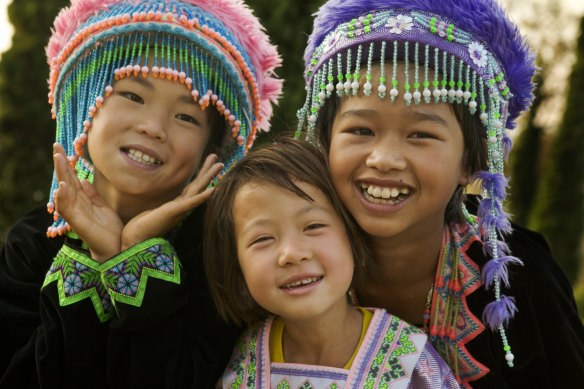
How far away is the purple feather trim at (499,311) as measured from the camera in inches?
75.5

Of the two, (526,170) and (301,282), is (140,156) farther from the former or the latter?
(526,170)

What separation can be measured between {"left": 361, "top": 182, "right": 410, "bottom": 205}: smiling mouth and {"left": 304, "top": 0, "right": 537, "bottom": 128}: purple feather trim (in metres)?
0.57

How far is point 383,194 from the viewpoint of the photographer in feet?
6.15

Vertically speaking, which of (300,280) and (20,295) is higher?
(300,280)

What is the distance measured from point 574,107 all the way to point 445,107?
8.60 metres

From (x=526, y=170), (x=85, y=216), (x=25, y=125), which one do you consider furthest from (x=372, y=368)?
(x=526, y=170)

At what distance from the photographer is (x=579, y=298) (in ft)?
23.2

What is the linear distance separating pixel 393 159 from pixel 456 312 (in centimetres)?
66

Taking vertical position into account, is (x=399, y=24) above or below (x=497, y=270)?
above

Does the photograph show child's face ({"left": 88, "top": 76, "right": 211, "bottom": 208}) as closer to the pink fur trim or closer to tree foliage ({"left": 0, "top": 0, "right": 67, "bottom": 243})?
the pink fur trim

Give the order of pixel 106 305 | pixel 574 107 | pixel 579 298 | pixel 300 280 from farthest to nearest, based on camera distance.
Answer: pixel 574 107
pixel 579 298
pixel 106 305
pixel 300 280

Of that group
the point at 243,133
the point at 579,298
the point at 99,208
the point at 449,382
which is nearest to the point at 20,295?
the point at 99,208

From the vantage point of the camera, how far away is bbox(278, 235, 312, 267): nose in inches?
67.0

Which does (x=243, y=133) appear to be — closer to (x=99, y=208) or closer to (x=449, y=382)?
(x=99, y=208)
